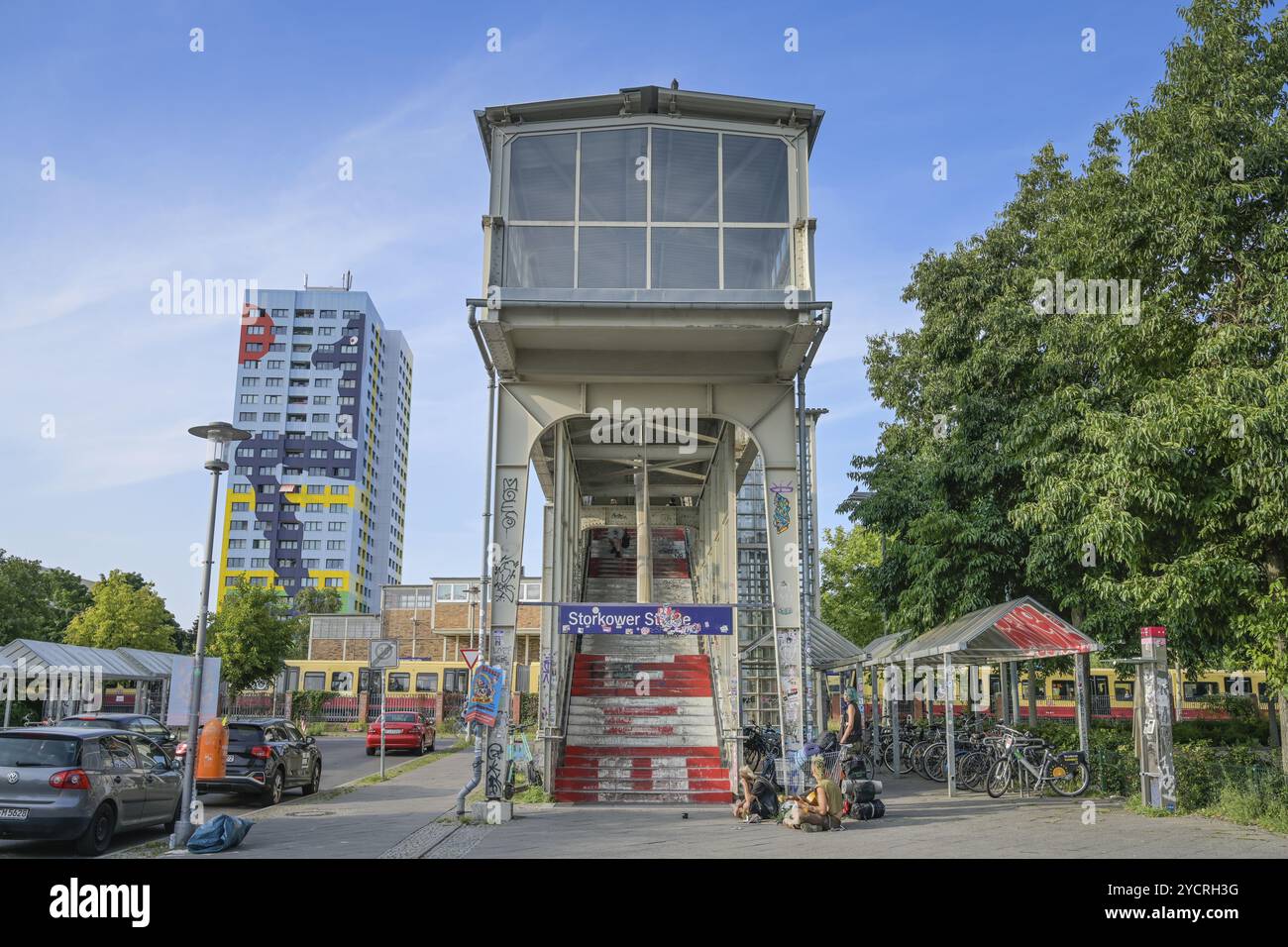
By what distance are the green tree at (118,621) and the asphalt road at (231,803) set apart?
54.8 ft

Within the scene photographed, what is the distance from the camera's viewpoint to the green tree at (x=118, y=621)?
43875mm

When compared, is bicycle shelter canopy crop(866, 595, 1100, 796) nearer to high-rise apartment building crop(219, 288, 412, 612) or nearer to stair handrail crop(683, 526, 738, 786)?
stair handrail crop(683, 526, 738, 786)

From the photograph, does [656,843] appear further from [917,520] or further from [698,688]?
[917,520]

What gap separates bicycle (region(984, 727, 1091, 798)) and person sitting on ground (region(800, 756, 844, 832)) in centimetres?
466

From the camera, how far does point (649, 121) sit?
16.4 metres

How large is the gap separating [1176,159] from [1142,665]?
7.52m

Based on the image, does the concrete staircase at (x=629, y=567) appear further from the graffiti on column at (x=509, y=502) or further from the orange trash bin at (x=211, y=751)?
the orange trash bin at (x=211, y=751)

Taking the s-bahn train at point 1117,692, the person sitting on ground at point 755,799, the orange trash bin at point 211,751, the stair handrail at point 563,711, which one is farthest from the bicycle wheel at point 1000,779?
the s-bahn train at point 1117,692

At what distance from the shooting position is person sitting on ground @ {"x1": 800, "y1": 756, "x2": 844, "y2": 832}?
12.6m

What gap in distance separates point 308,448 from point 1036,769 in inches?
4713

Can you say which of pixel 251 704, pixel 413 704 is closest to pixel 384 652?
pixel 413 704

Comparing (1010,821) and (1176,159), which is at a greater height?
(1176,159)

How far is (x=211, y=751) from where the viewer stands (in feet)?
44.8
